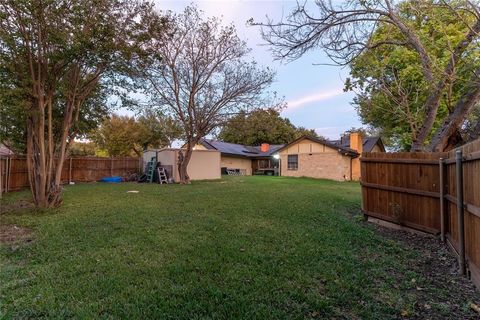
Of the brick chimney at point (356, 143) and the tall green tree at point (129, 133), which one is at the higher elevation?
the tall green tree at point (129, 133)

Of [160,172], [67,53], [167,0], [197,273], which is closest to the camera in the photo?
[197,273]

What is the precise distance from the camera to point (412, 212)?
5.45m

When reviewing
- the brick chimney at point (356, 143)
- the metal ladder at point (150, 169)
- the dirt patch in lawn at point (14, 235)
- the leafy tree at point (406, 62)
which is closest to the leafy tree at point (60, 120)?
the metal ladder at point (150, 169)

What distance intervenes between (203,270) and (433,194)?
4004 mm

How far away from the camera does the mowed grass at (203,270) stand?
102 inches

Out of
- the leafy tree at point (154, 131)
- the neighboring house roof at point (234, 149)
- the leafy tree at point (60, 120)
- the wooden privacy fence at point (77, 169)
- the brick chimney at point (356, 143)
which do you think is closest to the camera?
the leafy tree at point (60, 120)

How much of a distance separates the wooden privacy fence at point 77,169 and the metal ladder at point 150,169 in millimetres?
2184

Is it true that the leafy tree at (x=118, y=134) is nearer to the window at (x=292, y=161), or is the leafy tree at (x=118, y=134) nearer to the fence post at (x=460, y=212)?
the window at (x=292, y=161)

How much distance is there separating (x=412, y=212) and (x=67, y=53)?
831 cm

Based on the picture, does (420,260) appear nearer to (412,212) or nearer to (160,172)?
(412,212)

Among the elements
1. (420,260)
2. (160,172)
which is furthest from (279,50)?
(160,172)

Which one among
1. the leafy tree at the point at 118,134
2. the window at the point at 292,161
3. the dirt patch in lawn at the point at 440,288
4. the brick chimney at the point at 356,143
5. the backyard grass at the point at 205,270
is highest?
the leafy tree at the point at 118,134

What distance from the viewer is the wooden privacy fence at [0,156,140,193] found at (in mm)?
12109

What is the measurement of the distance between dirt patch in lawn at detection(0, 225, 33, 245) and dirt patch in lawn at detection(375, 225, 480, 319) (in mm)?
5567
